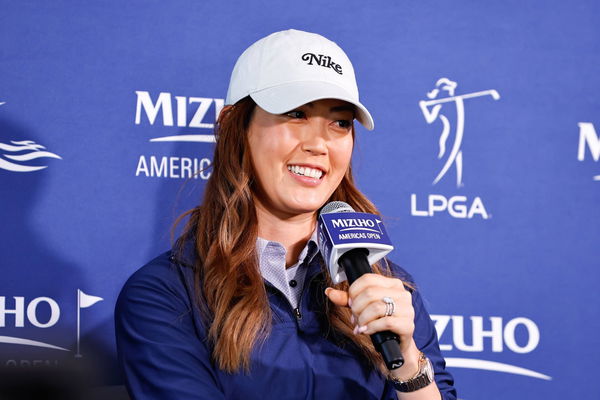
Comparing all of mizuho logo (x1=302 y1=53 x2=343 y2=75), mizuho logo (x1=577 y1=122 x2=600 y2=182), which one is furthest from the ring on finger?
mizuho logo (x1=577 y1=122 x2=600 y2=182)

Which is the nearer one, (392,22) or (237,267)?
(237,267)

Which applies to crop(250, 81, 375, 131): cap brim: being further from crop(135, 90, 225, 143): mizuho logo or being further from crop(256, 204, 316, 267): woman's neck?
crop(135, 90, 225, 143): mizuho logo

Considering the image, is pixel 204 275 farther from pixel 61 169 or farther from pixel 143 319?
pixel 61 169

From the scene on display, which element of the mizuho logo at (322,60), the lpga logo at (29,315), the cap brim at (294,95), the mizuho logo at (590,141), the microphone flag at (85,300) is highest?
the mizuho logo at (322,60)

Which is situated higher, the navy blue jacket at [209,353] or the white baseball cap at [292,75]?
the white baseball cap at [292,75]

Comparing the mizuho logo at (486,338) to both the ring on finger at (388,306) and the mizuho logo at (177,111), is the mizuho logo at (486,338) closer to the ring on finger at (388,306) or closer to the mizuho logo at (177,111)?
the mizuho logo at (177,111)

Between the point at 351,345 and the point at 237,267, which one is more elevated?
the point at 237,267

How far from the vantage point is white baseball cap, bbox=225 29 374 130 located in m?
1.33

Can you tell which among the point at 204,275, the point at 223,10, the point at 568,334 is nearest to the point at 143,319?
the point at 204,275

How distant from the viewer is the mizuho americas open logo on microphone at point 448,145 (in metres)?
2.06

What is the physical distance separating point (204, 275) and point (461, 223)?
3.20 ft

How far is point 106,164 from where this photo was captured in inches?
72.3

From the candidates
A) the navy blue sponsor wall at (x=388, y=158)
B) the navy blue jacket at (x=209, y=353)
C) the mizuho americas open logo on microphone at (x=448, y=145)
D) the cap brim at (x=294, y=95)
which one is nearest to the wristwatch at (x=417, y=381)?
the navy blue jacket at (x=209, y=353)

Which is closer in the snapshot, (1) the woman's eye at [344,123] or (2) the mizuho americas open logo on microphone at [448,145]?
(1) the woman's eye at [344,123]
